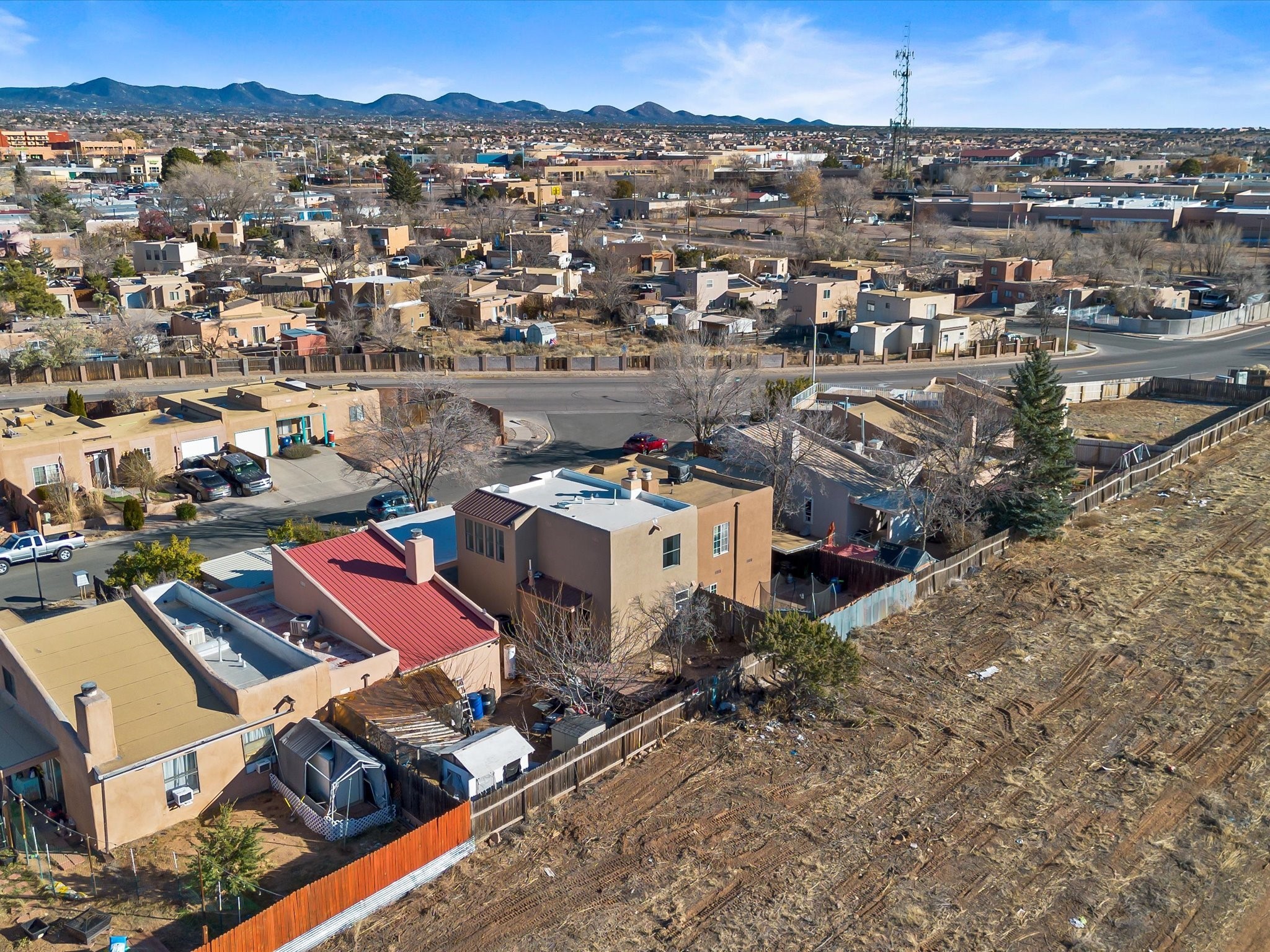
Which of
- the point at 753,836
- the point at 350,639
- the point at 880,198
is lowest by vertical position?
the point at 753,836

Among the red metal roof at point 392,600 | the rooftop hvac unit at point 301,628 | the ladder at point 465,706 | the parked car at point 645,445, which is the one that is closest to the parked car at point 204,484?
the red metal roof at point 392,600

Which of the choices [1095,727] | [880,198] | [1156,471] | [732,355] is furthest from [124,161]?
[1095,727]

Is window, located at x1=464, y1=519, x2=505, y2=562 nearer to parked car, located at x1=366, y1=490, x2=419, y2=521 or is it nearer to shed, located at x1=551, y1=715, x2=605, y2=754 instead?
shed, located at x1=551, y1=715, x2=605, y2=754

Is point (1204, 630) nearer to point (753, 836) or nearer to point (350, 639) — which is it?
point (753, 836)

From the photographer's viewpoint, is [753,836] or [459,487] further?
[459,487]

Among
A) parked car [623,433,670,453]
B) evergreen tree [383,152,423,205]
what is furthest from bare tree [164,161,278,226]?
parked car [623,433,670,453]

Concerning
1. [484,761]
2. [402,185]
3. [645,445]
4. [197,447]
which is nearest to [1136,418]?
[645,445]

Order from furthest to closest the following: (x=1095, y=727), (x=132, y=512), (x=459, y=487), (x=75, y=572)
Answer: (x=459, y=487), (x=132, y=512), (x=75, y=572), (x=1095, y=727)
